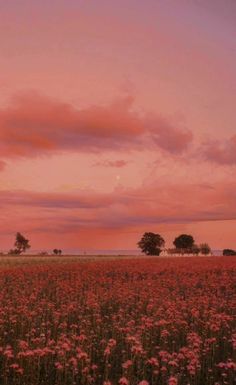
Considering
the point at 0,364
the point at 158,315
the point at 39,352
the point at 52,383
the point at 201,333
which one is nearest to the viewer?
the point at 39,352

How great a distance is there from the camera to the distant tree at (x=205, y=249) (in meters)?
127

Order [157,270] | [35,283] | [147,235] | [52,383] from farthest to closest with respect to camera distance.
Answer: [147,235] → [157,270] → [35,283] → [52,383]

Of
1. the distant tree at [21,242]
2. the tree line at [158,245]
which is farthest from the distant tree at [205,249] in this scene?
the distant tree at [21,242]

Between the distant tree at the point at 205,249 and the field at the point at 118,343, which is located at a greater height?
the distant tree at the point at 205,249

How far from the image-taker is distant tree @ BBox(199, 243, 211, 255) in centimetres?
12690

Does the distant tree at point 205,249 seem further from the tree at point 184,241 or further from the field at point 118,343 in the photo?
the field at point 118,343

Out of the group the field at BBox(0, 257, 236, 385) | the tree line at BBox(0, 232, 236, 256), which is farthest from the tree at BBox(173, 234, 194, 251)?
the field at BBox(0, 257, 236, 385)

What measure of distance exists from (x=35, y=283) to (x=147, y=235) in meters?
122

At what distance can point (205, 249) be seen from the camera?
129 m

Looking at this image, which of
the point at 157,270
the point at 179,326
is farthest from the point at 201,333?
the point at 157,270

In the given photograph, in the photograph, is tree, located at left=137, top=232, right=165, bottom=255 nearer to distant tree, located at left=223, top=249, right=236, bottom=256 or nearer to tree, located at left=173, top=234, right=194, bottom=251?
tree, located at left=173, top=234, right=194, bottom=251

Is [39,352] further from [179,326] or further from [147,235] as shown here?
[147,235]

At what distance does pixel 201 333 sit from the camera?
13.6 meters

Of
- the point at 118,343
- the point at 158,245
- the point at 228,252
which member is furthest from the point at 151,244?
the point at 118,343
